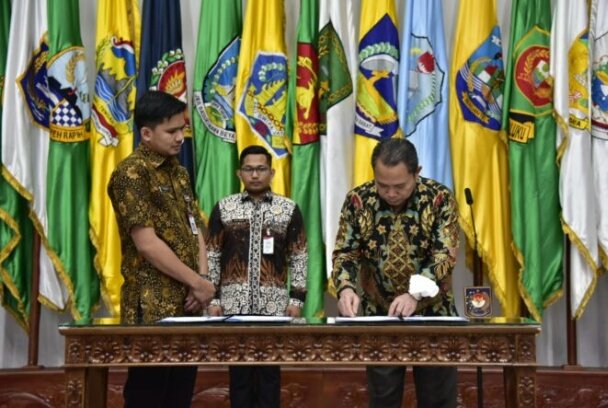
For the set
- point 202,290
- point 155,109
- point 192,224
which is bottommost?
point 202,290

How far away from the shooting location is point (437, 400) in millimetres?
3092

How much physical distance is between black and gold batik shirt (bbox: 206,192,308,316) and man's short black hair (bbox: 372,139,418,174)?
1.07m

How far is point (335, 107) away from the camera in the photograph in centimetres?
516

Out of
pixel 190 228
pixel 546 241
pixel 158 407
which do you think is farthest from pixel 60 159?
pixel 546 241

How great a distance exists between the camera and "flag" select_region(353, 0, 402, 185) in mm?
5137

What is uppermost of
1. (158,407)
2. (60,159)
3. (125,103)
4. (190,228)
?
(125,103)

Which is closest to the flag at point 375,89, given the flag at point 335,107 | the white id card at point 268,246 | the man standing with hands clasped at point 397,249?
the flag at point 335,107

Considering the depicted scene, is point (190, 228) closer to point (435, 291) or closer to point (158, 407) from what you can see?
point (158, 407)

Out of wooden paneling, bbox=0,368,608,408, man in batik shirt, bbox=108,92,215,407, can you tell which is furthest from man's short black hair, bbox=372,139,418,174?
wooden paneling, bbox=0,368,608,408

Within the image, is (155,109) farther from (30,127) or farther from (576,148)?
(576,148)

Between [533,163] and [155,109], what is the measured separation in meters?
2.73

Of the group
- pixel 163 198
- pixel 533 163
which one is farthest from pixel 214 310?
pixel 533 163

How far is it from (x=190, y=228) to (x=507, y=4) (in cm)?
320

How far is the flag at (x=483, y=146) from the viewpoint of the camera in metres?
5.06
